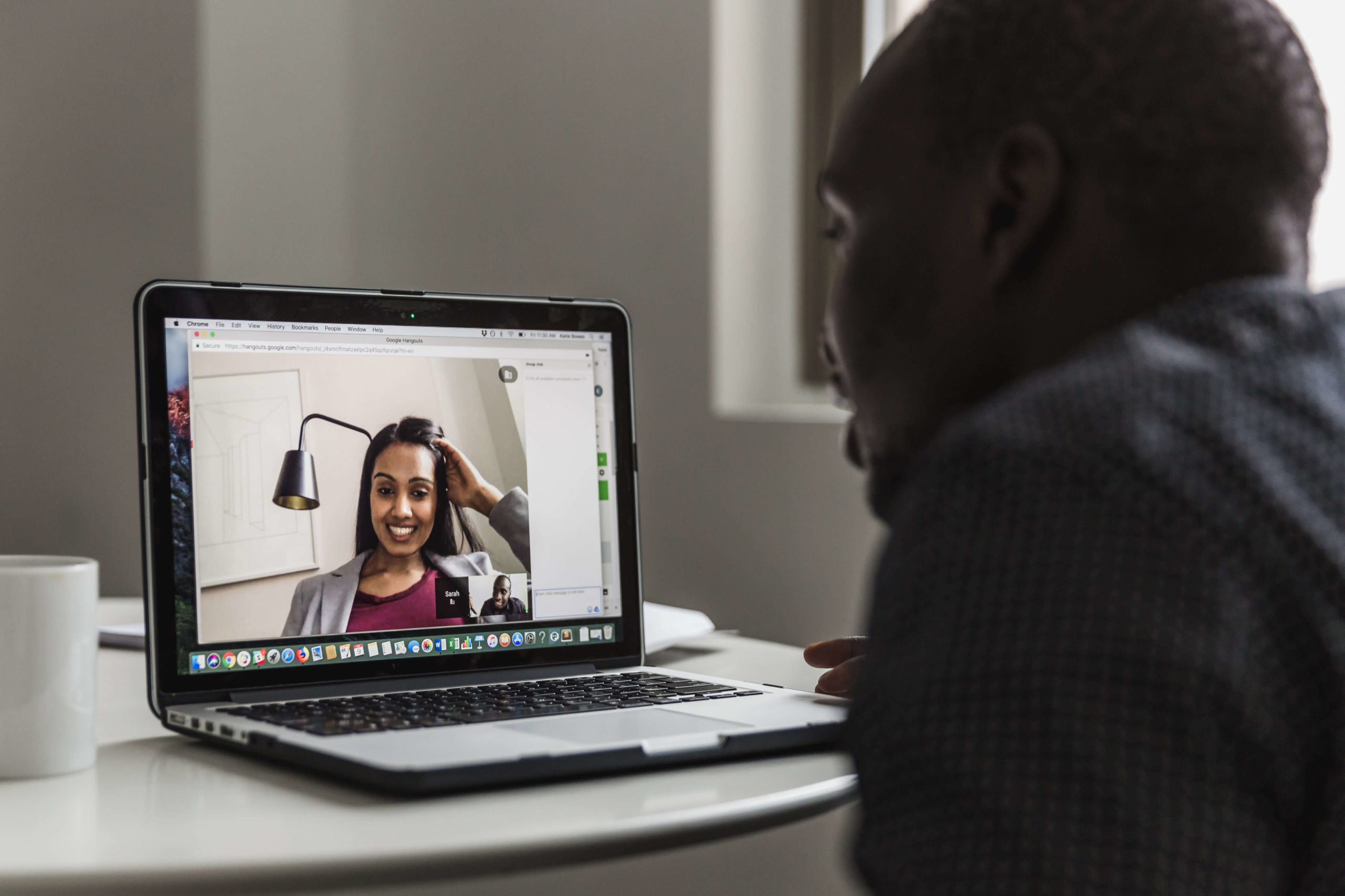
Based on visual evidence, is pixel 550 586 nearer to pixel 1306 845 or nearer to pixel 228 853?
pixel 228 853

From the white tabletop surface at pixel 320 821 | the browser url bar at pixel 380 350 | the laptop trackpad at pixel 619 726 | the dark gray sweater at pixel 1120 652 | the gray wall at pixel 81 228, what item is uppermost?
the gray wall at pixel 81 228

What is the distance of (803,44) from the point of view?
4.74ft

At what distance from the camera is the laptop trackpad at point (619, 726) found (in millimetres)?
609

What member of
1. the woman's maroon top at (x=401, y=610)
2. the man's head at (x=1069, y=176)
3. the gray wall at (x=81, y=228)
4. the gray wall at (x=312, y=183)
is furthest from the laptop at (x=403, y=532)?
the gray wall at (x=81, y=228)

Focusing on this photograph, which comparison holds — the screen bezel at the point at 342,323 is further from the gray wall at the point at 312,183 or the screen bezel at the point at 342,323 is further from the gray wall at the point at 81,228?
the gray wall at the point at 81,228

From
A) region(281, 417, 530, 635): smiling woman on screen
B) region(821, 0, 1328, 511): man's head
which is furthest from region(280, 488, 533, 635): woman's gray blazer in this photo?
region(821, 0, 1328, 511): man's head

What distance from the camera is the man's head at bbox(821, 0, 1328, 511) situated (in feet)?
1.33

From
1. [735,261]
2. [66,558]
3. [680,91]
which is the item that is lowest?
[66,558]

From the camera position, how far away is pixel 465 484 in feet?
2.67

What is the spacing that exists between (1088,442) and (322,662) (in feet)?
1.84

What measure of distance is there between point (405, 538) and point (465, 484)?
0.06 metres

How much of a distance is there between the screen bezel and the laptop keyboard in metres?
0.03

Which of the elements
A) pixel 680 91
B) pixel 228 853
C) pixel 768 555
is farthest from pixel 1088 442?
pixel 680 91

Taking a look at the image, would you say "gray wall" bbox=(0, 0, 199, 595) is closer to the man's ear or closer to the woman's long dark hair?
the woman's long dark hair
